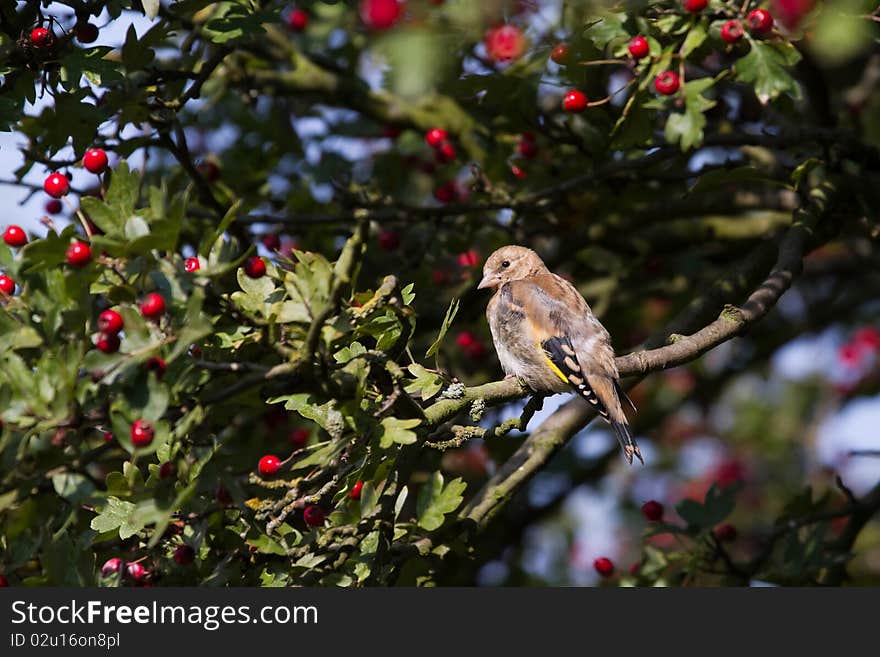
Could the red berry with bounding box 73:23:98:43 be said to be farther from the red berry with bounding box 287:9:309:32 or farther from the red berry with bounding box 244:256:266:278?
the red berry with bounding box 287:9:309:32

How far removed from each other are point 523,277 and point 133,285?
129 inches

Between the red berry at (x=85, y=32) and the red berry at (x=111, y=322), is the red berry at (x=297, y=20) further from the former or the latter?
the red berry at (x=111, y=322)

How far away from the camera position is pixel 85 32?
479 cm

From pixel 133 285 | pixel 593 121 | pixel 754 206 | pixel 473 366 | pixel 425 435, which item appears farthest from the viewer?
pixel 473 366

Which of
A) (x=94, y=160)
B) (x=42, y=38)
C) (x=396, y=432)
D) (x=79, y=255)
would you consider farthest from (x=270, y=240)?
(x=79, y=255)

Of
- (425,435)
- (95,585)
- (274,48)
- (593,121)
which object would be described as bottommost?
(95,585)

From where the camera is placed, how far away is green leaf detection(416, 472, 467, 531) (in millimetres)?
4305

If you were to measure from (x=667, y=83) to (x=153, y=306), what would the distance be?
2576 millimetres

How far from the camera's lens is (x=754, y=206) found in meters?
6.65

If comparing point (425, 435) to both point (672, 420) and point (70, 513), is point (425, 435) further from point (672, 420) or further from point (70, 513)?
point (672, 420)

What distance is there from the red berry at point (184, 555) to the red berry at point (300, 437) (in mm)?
2421

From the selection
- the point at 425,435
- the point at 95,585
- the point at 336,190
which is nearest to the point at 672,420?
the point at 336,190

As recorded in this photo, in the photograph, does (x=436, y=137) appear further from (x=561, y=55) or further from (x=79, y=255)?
(x=79, y=255)

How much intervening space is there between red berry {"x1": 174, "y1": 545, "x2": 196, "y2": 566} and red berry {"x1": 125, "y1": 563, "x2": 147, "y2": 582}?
0.13m
